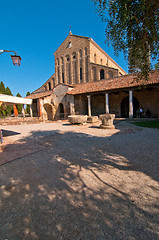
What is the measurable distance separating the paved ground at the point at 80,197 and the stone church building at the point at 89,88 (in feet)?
28.0

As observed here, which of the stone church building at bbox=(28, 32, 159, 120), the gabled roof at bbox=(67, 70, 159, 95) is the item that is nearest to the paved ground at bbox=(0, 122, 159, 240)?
the stone church building at bbox=(28, 32, 159, 120)

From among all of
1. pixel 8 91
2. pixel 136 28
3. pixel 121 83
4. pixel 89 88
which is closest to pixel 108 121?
pixel 136 28

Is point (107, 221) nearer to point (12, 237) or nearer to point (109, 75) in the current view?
point (12, 237)

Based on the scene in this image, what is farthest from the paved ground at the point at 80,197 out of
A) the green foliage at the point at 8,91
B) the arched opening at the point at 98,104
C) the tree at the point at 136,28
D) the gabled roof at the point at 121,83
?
the green foliage at the point at 8,91

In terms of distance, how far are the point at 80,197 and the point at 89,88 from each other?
15.5 m

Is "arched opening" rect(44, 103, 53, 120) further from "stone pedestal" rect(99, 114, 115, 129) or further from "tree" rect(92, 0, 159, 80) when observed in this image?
"tree" rect(92, 0, 159, 80)

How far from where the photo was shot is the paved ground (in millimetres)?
1421

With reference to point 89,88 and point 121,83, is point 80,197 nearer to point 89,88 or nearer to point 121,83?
point 121,83

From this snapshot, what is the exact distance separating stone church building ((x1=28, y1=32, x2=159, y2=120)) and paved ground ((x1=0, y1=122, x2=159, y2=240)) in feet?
28.0

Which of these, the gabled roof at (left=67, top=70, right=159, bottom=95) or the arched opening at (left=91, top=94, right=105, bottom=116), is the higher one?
the gabled roof at (left=67, top=70, right=159, bottom=95)

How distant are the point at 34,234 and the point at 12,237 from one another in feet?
0.82

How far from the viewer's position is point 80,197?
1985 mm

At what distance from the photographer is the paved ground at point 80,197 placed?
1.42m

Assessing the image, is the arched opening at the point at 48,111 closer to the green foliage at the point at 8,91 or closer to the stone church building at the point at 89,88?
the stone church building at the point at 89,88
